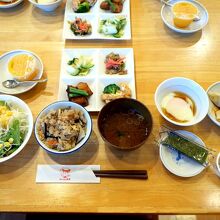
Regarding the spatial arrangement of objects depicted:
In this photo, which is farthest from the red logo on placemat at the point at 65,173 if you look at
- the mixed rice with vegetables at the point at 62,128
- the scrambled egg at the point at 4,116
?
the scrambled egg at the point at 4,116

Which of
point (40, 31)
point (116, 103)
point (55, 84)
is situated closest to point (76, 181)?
point (116, 103)

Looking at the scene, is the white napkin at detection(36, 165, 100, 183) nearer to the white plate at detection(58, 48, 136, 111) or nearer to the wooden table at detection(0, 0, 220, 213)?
the wooden table at detection(0, 0, 220, 213)

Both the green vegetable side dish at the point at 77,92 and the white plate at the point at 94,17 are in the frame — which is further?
the white plate at the point at 94,17

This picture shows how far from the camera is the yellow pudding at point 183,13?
145cm

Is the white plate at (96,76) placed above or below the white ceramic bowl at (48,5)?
below

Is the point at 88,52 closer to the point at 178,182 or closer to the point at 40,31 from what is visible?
the point at 40,31

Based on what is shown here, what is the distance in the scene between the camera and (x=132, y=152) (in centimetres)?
112

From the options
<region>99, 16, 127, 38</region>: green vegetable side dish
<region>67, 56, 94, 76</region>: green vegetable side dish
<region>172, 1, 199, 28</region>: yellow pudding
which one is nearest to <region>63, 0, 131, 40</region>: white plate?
<region>99, 16, 127, 38</region>: green vegetable side dish

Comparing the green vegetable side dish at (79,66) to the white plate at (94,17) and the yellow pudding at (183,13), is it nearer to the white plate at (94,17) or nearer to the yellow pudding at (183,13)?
the white plate at (94,17)

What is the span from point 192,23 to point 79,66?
76cm

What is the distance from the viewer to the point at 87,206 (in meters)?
1.00

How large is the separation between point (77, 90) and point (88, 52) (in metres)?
0.30

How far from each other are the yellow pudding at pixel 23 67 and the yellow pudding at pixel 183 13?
853mm

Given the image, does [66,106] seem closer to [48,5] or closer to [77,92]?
[77,92]
